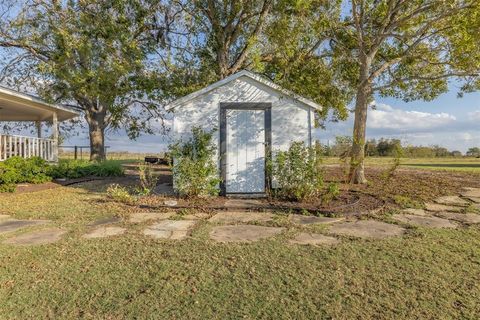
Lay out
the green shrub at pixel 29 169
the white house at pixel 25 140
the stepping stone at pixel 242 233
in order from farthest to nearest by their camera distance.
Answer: the white house at pixel 25 140
the green shrub at pixel 29 169
the stepping stone at pixel 242 233

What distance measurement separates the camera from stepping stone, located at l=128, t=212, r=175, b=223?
5098mm

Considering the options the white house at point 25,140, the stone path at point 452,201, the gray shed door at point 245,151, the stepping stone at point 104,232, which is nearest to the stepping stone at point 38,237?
the stepping stone at point 104,232

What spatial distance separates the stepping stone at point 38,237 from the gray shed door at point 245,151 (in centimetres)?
382

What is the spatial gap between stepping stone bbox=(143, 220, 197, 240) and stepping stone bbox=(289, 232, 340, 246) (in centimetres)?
143

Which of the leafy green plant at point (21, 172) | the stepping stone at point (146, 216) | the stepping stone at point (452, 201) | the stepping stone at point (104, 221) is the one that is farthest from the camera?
the leafy green plant at point (21, 172)

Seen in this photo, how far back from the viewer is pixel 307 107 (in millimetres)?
7699

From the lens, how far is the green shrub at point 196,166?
6.70 metres

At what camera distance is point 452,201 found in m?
6.87

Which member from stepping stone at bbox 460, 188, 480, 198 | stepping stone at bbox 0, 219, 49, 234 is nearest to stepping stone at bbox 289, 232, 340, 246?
stepping stone at bbox 0, 219, 49, 234

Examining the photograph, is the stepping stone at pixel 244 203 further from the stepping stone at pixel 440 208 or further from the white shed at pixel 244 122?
the stepping stone at pixel 440 208

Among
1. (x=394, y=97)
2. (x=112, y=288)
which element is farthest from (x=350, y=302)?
(x=394, y=97)

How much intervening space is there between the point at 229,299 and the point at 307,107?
5.87 m

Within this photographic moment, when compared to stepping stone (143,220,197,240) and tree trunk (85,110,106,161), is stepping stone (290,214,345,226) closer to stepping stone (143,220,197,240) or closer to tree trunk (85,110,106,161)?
stepping stone (143,220,197,240)

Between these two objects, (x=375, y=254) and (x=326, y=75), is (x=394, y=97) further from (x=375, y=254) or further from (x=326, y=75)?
(x=375, y=254)
